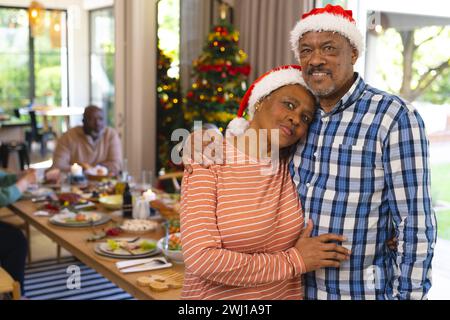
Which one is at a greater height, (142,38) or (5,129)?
(142,38)

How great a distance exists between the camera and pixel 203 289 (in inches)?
55.1

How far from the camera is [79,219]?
9.04 ft

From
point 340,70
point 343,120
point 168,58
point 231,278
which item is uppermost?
point 168,58

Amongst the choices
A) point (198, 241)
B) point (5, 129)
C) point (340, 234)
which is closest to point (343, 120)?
point (340, 234)

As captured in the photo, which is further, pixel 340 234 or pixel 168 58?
pixel 168 58

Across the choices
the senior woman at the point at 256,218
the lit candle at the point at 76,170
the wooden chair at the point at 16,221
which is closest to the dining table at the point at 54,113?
the wooden chair at the point at 16,221

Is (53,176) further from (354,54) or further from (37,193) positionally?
(354,54)

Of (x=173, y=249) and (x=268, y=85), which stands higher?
(x=268, y=85)

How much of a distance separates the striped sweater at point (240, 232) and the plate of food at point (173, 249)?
68 cm

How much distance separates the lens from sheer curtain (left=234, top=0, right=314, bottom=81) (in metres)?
4.47

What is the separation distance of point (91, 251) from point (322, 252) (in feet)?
4.22

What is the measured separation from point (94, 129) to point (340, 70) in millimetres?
3174

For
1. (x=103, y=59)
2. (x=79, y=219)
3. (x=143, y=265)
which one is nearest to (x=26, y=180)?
(x=79, y=219)

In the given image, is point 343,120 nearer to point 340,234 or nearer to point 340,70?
point 340,70
